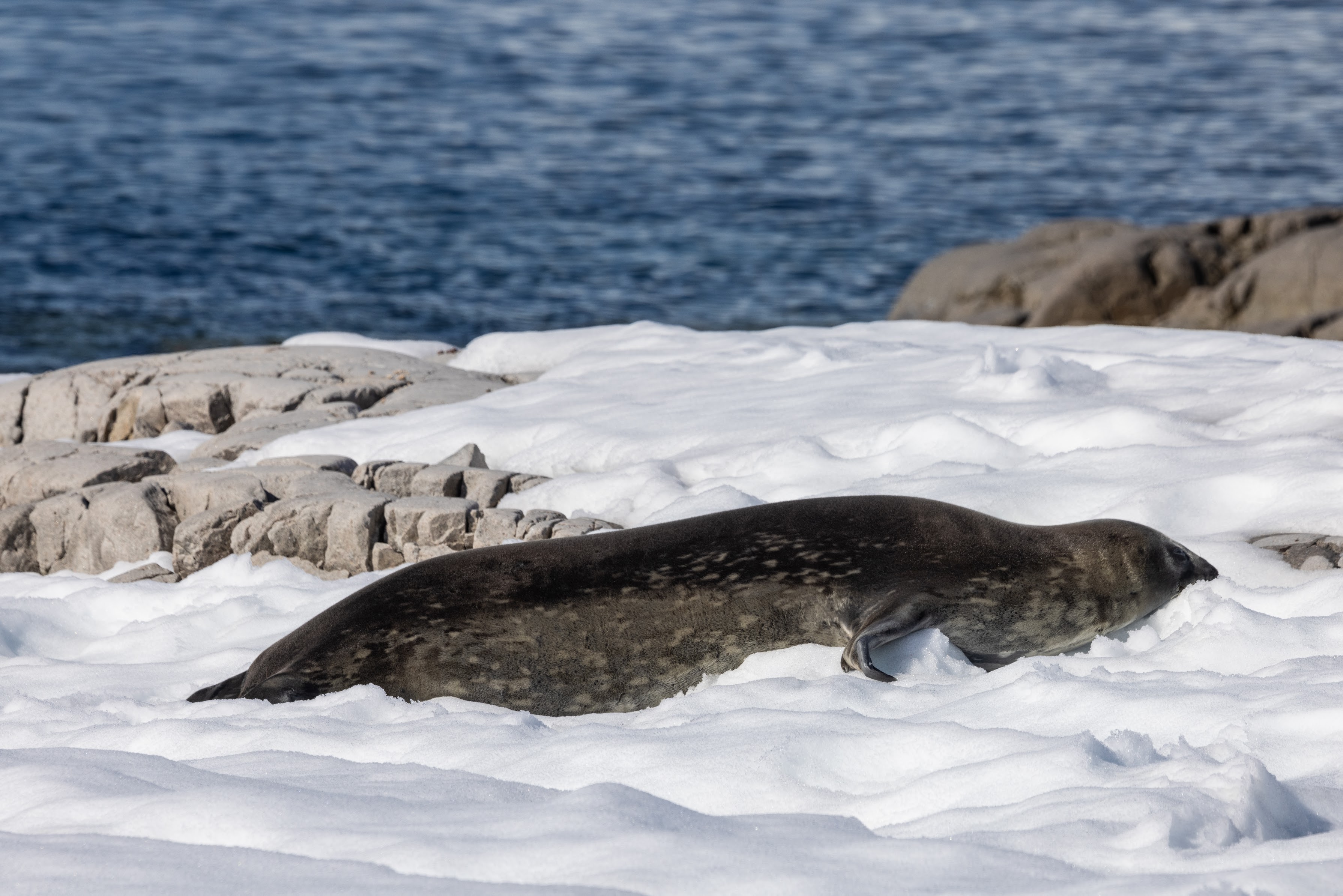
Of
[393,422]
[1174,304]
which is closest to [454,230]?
[1174,304]

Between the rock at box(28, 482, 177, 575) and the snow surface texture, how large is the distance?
0.32 metres

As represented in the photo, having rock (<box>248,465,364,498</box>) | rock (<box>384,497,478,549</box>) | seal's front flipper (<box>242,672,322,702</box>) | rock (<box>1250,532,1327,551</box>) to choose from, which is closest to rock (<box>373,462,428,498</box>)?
rock (<box>248,465,364,498</box>)

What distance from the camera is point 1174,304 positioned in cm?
1330

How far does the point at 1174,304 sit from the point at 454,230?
11.1m

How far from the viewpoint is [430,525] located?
5.87m

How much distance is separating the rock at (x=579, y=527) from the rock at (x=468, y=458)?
1215 mm

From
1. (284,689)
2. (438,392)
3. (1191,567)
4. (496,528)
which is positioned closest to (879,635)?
(1191,567)

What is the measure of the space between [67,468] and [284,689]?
3.50 metres

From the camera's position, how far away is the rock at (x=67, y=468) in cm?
695

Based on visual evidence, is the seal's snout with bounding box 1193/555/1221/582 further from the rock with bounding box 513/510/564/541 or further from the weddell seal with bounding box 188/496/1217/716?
the rock with bounding box 513/510/564/541

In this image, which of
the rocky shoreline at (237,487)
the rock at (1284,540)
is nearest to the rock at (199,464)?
the rocky shoreline at (237,487)

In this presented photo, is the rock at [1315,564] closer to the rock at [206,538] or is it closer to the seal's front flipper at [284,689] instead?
the seal's front flipper at [284,689]

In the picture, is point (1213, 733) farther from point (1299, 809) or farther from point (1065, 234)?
point (1065, 234)

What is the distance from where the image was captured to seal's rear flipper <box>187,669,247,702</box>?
430cm
